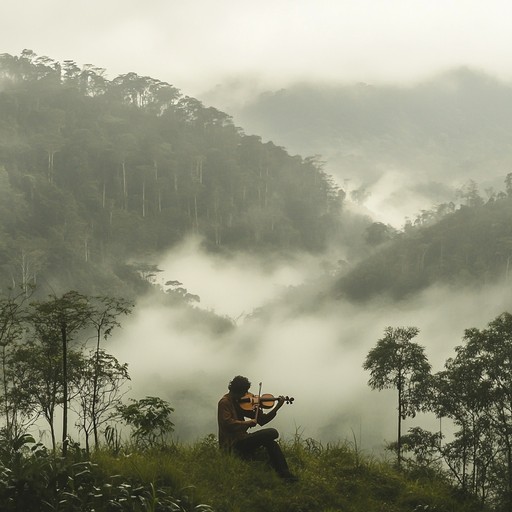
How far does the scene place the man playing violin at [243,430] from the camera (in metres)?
6.50

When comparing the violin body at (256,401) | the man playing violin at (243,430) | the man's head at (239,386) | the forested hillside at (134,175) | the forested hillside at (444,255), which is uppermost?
the forested hillside at (134,175)

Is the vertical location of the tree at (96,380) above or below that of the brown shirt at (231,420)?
above

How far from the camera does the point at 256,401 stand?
22.4 feet

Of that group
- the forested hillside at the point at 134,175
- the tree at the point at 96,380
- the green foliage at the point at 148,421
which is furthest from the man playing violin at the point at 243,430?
the forested hillside at the point at 134,175

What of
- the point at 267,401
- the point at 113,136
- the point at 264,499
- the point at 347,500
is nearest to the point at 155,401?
the point at 267,401

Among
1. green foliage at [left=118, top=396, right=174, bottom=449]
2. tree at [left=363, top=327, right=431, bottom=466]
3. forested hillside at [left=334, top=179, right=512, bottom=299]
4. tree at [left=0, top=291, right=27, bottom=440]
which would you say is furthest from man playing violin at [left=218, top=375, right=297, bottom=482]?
forested hillside at [left=334, top=179, right=512, bottom=299]

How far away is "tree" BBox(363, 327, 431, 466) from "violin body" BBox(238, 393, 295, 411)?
58.2 ft

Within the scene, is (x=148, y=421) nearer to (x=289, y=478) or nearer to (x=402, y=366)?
(x=289, y=478)

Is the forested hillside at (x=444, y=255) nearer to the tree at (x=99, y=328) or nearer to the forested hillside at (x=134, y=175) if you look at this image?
the forested hillside at (x=134, y=175)

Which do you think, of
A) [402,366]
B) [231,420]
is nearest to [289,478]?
[231,420]

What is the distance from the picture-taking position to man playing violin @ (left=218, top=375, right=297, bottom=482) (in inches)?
256

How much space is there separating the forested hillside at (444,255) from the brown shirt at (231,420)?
83.6m

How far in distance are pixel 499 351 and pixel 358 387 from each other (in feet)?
210

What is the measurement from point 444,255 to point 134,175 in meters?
52.1
